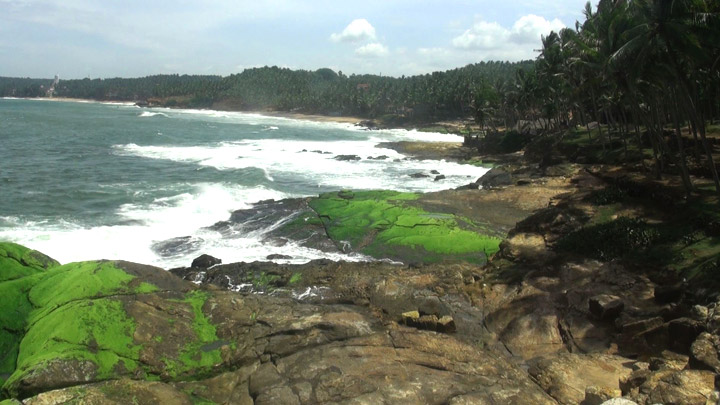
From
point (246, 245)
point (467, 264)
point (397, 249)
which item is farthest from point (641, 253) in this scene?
point (246, 245)

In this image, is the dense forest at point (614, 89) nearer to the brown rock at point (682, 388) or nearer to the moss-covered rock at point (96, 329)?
the brown rock at point (682, 388)

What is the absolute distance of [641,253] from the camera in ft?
51.9

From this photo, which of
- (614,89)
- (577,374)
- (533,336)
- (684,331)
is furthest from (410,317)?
(614,89)

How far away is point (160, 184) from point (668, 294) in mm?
35765

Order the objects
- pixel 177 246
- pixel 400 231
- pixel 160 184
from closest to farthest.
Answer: pixel 400 231
pixel 177 246
pixel 160 184

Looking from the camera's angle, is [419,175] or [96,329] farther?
[419,175]

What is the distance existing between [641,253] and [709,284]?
3384 mm

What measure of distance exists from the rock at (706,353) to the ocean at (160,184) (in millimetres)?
14188

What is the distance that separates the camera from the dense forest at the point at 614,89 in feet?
56.1

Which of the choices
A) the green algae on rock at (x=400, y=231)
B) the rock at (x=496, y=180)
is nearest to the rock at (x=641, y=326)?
the green algae on rock at (x=400, y=231)

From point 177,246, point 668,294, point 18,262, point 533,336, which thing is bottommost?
point 177,246

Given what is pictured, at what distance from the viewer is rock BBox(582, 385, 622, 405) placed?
8.56m

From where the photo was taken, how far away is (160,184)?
3953 centimetres

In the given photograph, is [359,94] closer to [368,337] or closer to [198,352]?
[368,337]
